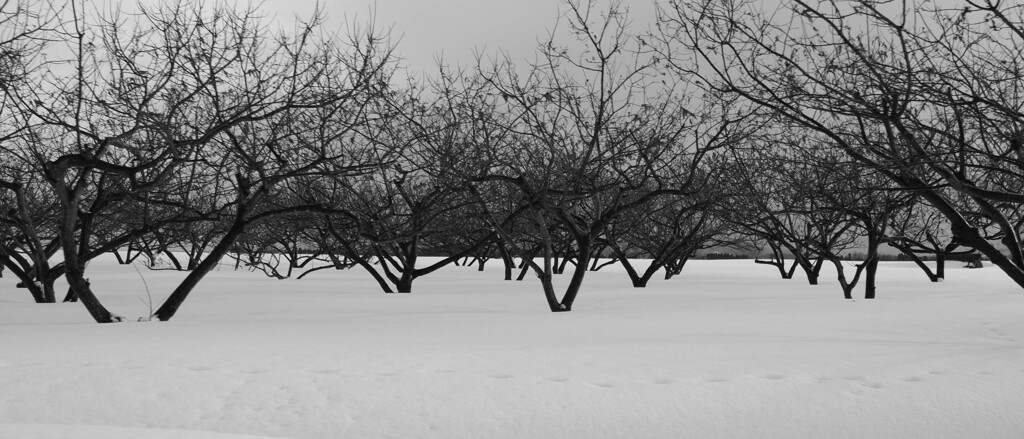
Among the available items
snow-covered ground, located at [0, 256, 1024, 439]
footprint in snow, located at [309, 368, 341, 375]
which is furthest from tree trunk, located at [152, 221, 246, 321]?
footprint in snow, located at [309, 368, 341, 375]

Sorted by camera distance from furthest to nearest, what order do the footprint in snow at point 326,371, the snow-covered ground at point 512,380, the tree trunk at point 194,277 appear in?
the tree trunk at point 194,277, the footprint in snow at point 326,371, the snow-covered ground at point 512,380

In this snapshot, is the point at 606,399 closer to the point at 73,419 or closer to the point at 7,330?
the point at 73,419

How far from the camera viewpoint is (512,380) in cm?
470

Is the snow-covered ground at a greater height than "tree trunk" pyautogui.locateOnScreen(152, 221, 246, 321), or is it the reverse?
"tree trunk" pyautogui.locateOnScreen(152, 221, 246, 321)

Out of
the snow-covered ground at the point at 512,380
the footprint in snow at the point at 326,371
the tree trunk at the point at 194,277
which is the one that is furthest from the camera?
the tree trunk at the point at 194,277

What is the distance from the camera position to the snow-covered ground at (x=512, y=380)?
3.92 metres

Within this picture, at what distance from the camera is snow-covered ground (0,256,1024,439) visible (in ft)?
12.8

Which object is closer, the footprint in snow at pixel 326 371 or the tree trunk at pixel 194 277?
the footprint in snow at pixel 326 371

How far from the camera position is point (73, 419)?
13.3ft

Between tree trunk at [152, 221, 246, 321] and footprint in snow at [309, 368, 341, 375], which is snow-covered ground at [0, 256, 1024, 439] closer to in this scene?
footprint in snow at [309, 368, 341, 375]

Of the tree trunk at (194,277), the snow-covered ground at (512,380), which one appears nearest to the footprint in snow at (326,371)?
the snow-covered ground at (512,380)

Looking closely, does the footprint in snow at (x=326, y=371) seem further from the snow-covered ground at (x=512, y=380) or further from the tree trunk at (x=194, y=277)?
the tree trunk at (x=194, y=277)

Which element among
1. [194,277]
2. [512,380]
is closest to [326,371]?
[512,380]

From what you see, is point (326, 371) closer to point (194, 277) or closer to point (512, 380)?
point (512, 380)
